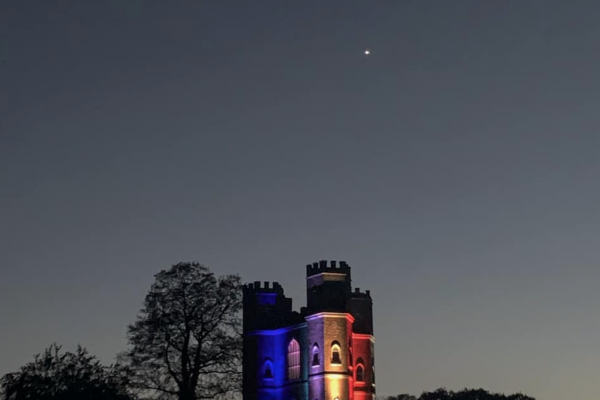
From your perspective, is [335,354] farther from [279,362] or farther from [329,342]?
[279,362]

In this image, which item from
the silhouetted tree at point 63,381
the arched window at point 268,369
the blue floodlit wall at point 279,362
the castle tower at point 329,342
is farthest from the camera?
the arched window at point 268,369

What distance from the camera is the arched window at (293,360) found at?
83938 mm

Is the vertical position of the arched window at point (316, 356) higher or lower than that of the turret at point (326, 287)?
lower

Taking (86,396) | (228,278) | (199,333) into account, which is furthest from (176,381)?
(86,396)

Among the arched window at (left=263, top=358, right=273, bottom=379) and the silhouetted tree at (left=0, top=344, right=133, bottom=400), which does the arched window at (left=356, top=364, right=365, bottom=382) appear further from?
the silhouetted tree at (left=0, top=344, right=133, bottom=400)

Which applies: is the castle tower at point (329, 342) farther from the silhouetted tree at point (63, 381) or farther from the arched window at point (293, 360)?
the silhouetted tree at point (63, 381)

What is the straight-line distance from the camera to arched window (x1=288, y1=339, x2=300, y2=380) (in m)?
83.9

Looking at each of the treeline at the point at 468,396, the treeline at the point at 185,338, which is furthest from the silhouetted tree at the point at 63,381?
the treeline at the point at 468,396

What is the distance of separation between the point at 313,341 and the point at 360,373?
6589mm

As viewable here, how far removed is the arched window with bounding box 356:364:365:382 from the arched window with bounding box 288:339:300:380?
17.4 ft

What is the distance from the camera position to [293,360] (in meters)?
84.6

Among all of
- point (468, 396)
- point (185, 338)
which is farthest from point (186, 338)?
point (468, 396)

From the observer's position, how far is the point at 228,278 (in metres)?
82.1

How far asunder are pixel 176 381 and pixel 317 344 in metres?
11.1
